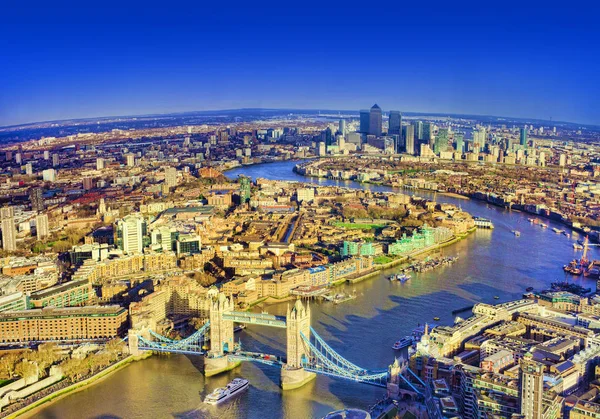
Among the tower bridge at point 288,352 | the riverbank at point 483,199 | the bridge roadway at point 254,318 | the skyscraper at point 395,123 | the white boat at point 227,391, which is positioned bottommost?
the riverbank at point 483,199

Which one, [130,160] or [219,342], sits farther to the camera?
[130,160]

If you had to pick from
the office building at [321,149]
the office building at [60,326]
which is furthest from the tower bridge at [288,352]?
the office building at [321,149]

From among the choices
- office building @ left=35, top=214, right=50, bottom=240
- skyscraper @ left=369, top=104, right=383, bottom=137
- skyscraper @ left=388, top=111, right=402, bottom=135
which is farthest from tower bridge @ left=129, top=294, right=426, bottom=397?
skyscraper @ left=369, top=104, right=383, bottom=137

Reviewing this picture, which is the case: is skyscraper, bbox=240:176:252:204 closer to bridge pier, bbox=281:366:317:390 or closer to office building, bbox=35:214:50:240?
office building, bbox=35:214:50:240

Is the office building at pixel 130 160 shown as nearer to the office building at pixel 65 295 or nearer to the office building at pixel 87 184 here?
the office building at pixel 87 184

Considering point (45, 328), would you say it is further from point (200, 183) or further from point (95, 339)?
point (200, 183)

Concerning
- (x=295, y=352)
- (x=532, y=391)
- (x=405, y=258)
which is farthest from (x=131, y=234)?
(x=532, y=391)

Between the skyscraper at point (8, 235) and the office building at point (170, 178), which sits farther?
the office building at point (170, 178)

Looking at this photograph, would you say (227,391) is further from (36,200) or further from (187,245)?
(36,200)
